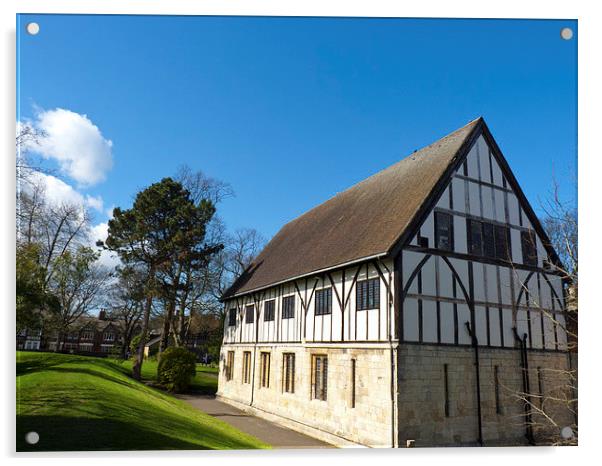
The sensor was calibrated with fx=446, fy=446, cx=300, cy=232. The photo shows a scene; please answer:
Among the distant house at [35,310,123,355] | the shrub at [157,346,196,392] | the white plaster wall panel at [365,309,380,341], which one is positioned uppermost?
the white plaster wall panel at [365,309,380,341]

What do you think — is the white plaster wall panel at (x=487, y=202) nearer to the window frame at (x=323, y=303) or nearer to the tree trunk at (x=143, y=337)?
the window frame at (x=323, y=303)

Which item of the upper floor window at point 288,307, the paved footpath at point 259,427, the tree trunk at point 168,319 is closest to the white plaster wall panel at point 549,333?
the paved footpath at point 259,427

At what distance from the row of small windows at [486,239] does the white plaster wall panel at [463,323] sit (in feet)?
4.67

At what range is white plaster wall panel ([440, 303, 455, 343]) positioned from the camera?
398 inches

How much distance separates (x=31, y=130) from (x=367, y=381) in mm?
8254

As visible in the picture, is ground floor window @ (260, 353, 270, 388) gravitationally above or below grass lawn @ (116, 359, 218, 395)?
above

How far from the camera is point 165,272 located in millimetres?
17828

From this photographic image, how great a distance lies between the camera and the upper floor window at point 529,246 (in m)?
11.9

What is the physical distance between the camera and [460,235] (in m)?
11.0

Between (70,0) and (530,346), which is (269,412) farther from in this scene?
(70,0)

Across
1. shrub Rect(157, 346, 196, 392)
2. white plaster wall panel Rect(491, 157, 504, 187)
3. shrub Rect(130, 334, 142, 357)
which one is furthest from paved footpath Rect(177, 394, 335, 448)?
white plaster wall panel Rect(491, 157, 504, 187)

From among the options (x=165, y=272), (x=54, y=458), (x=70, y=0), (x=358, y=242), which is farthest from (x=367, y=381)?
(x=165, y=272)

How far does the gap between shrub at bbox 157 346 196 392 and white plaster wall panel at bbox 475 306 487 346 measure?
13.6 meters

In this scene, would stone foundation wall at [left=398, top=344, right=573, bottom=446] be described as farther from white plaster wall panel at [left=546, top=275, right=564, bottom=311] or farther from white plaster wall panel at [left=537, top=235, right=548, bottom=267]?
white plaster wall panel at [left=537, top=235, right=548, bottom=267]
